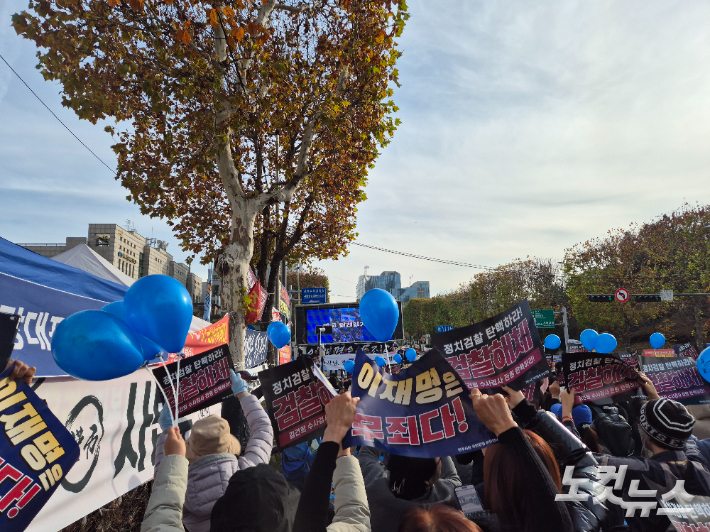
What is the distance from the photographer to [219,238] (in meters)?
12.4

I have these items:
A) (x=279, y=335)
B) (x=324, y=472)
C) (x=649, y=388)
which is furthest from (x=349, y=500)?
(x=279, y=335)

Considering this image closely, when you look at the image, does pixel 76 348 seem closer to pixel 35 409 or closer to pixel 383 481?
pixel 35 409

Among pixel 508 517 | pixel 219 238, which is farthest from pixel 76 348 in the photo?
pixel 219 238

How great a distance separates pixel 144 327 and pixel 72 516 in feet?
5.79

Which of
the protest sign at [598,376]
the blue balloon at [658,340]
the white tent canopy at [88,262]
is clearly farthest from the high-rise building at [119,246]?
the protest sign at [598,376]

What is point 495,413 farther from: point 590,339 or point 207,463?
point 590,339

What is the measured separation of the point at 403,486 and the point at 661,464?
1461 millimetres

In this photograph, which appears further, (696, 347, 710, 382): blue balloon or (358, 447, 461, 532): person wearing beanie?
(696, 347, 710, 382): blue balloon

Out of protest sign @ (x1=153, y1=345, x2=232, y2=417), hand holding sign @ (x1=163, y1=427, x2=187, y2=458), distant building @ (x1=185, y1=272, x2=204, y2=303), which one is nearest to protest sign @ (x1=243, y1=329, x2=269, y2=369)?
protest sign @ (x1=153, y1=345, x2=232, y2=417)

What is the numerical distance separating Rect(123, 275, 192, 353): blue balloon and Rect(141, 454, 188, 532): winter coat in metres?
1.30

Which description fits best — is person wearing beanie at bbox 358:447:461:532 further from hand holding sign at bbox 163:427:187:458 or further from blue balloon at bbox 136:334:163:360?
blue balloon at bbox 136:334:163:360

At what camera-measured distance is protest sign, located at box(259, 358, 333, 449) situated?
3184 mm

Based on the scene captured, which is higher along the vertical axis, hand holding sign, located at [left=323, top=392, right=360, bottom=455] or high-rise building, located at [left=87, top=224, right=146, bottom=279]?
high-rise building, located at [left=87, top=224, right=146, bottom=279]

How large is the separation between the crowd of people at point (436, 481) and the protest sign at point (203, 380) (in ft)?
2.03
